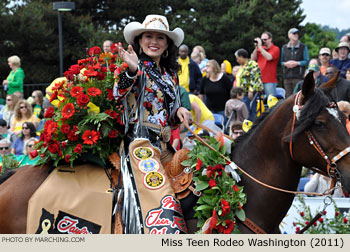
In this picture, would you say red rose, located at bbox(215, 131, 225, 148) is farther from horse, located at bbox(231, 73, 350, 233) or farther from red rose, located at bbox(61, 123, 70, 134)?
red rose, located at bbox(61, 123, 70, 134)

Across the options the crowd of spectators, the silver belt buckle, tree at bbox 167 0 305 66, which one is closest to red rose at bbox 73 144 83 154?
the silver belt buckle

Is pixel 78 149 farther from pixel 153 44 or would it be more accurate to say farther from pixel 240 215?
pixel 240 215

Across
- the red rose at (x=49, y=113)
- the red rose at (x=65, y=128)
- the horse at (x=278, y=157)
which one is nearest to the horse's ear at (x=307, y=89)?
the horse at (x=278, y=157)

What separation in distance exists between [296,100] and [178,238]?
1529mm

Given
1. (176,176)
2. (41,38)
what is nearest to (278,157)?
(176,176)

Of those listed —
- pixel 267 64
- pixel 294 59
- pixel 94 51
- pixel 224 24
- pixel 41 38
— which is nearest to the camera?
pixel 94 51

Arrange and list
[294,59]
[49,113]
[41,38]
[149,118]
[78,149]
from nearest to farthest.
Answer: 1. [78,149]
2. [149,118]
3. [49,113]
4. [294,59]
5. [41,38]

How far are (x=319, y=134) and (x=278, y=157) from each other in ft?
1.42

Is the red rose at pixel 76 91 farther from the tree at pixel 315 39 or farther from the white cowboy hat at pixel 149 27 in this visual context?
the tree at pixel 315 39

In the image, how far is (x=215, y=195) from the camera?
4332 millimetres

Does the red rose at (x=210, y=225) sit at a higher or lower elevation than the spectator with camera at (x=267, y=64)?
lower

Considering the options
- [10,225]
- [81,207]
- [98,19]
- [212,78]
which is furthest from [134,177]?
[98,19]

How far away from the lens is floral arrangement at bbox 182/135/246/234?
423cm

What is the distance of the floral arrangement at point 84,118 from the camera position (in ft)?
15.4
